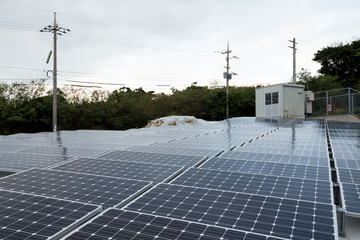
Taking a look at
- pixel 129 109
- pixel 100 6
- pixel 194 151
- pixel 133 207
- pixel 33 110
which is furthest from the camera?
pixel 129 109

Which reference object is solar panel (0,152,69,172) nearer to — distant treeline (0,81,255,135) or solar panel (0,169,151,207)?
solar panel (0,169,151,207)

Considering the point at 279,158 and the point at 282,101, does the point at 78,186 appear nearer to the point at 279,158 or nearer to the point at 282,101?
the point at 279,158

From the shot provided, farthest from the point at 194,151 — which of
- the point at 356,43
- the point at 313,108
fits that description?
the point at 356,43

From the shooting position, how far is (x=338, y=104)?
25.8 m

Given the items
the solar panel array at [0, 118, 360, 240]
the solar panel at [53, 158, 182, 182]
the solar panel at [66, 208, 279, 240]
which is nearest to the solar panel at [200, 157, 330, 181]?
the solar panel array at [0, 118, 360, 240]

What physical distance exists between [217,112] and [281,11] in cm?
2875

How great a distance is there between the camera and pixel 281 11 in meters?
19.2

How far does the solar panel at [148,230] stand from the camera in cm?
369

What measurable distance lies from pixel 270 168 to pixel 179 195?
322 centimetres

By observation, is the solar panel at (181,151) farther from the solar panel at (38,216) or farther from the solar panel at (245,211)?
the solar panel at (38,216)

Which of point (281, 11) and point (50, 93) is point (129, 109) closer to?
point (50, 93)

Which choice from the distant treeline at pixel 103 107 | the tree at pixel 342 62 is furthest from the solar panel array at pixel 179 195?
the tree at pixel 342 62

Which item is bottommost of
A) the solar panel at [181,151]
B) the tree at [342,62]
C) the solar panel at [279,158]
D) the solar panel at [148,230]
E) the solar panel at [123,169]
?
the solar panel at [148,230]

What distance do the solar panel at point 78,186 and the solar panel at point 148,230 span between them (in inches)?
31.8
